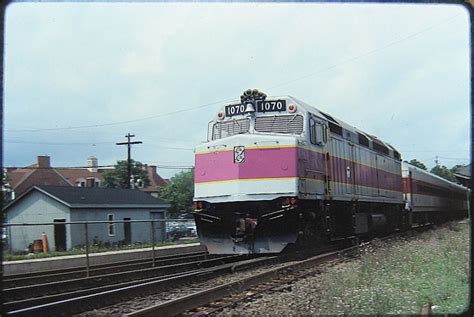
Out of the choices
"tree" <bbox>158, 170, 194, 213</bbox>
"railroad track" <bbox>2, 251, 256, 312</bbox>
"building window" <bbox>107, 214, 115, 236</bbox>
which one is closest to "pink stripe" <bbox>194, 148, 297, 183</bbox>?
"tree" <bbox>158, 170, 194, 213</bbox>

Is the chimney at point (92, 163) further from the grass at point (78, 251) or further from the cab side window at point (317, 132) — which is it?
the cab side window at point (317, 132)

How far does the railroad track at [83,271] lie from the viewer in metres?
9.00

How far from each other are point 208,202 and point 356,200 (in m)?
5.32

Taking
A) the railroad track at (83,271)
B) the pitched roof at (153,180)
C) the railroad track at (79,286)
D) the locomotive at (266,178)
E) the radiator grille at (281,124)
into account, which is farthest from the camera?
the radiator grille at (281,124)

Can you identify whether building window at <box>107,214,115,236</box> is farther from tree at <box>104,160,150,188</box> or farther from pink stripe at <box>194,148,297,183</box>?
pink stripe at <box>194,148,297,183</box>

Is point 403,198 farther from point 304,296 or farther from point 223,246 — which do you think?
point 304,296

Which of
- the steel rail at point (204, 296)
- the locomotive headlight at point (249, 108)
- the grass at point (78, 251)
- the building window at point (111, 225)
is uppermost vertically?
the locomotive headlight at point (249, 108)

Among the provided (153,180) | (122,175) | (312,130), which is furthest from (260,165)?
(122,175)

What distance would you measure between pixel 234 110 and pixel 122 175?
3419 millimetres

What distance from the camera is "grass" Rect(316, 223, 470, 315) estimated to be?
17.8 ft

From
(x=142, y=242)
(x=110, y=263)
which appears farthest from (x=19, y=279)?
(x=142, y=242)

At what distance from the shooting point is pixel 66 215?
9250 mm

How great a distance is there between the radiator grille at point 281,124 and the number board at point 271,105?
18 centimetres

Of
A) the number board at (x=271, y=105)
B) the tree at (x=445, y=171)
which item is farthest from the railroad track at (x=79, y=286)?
the tree at (x=445, y=171)
